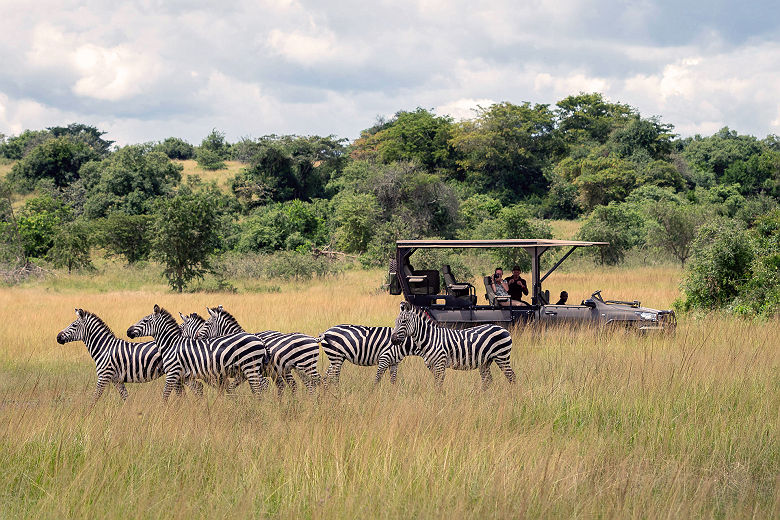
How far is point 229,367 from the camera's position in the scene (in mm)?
7938

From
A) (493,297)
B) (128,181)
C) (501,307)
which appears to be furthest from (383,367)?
(128,181)

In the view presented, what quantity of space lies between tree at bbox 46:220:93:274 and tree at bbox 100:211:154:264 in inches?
59.2

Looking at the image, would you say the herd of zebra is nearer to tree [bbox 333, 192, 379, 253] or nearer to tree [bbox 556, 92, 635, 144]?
tree [bbox 333, 192, 379, 253]

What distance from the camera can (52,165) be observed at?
5434 cm

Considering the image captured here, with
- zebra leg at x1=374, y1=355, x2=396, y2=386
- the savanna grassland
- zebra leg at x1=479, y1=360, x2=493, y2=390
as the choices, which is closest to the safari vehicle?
the savanna grassland

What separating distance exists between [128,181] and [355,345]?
4178cm

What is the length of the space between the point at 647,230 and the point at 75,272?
1041 inches

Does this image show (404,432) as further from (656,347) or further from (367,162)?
(367,162)

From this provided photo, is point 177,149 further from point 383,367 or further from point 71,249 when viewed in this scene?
point 383,367

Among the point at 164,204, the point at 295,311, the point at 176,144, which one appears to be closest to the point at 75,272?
the point at 164,204

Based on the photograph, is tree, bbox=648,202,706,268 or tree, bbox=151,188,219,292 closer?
tree, bbox=151,188,219,292

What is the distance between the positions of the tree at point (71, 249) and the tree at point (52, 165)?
20.9 metres

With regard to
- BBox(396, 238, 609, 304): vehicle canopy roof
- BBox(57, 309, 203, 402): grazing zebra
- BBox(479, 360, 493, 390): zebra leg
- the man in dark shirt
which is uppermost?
BBox(396, 238, 609, 304): vehicle canopy roof

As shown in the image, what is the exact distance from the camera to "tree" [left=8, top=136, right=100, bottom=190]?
54062 millimetres
